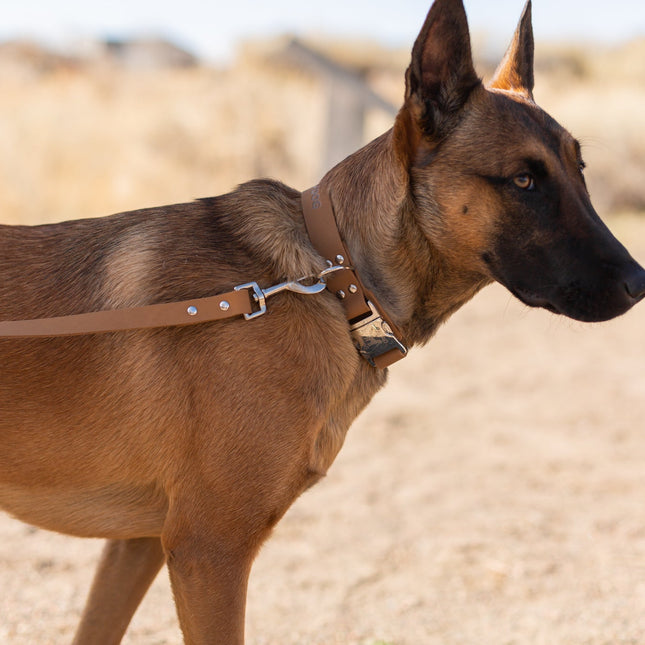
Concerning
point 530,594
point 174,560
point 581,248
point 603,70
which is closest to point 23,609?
point 174,560

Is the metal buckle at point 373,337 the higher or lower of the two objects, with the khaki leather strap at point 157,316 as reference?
lower

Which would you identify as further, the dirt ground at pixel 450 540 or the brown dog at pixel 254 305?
the dirt ground at pixel 450 540

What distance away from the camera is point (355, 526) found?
4.25m

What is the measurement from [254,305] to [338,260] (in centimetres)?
34

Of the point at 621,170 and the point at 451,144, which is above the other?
the point at 621,170

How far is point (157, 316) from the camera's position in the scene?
7.23 ft

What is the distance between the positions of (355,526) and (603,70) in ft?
89.4

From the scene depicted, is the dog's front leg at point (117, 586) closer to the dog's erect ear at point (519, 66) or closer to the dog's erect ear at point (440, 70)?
the dog's erect ear at point (440, 70)

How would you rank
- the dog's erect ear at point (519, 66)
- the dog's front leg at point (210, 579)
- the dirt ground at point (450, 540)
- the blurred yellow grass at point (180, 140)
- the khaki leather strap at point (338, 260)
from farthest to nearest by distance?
the blurred yellow grass at point (180, 140), the dirt ground at point (450, 540), the dog's erect ear at point (519, 66), the khaki leather strap at point (338, 260), the dog's front leg at point (210, 579)

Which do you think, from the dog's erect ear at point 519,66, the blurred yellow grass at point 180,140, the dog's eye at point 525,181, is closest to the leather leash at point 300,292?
the dog's eye at point 525,181

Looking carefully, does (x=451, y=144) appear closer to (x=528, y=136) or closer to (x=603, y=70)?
(x=528, y=136)

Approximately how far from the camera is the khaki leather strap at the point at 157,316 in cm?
217

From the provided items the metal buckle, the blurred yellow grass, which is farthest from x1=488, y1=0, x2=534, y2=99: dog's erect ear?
the blurred yellow grass

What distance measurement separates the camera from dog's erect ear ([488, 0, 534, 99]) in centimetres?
282
